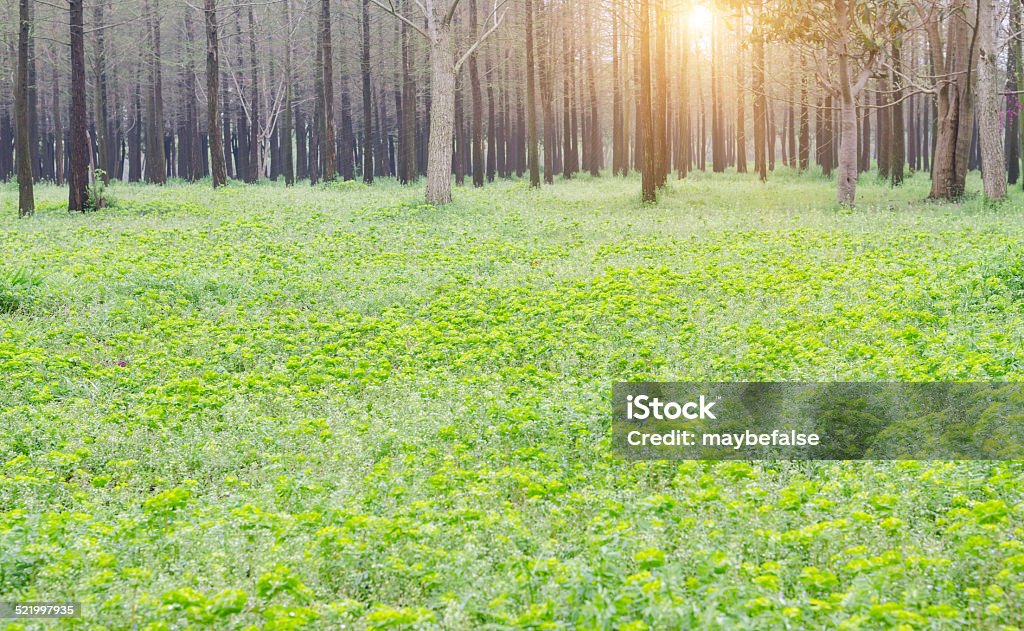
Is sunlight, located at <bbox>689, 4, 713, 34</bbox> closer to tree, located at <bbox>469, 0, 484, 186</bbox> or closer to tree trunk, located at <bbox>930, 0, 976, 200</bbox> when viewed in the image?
tree, located at <bbox>469, 0, 484, 186</bbox>

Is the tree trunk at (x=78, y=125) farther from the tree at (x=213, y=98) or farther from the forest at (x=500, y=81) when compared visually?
the tree at (x=213, y=98)

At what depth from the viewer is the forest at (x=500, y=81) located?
22234 mm

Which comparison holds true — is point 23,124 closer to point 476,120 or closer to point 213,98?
point 213,98

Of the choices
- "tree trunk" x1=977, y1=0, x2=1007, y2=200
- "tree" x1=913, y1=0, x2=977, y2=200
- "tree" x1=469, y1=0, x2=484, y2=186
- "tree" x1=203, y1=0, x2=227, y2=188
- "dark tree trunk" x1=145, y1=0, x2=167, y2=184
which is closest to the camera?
"tree trunk" x1=977, y1=0, x2=1007, y2=200

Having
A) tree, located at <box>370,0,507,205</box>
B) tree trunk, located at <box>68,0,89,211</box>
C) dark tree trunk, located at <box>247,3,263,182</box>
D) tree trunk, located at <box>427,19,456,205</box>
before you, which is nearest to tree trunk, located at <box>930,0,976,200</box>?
tree, located at <box>370,0,507,205</box>

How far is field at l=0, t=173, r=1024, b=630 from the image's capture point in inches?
168

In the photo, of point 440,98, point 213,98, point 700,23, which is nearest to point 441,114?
point 440,98

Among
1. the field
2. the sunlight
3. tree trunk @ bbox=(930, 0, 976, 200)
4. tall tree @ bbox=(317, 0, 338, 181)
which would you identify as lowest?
the field

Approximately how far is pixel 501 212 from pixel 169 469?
16702mm

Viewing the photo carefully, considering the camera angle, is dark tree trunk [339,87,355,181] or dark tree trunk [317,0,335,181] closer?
dark tree trunk [317,0,335,181]

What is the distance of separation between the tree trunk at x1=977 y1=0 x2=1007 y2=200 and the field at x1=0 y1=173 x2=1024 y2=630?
610cm

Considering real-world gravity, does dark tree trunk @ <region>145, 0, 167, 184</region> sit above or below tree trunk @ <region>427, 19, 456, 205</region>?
above

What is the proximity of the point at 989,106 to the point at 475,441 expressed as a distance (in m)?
19.1

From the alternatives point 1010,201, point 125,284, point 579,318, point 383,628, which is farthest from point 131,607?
point 1010,201
